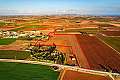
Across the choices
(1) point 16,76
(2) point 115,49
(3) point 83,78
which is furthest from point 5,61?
(2) point 115,49

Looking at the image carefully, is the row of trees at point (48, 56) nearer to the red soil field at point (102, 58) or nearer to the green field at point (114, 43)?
the red soil field at point (102, 58)

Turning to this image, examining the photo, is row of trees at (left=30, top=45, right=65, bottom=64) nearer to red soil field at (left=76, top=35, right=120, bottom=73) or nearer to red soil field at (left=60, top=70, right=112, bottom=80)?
red soil field at (left=76, top=35, right=120, bottom=73)

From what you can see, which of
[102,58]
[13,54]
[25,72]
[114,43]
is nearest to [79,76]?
[25,72]

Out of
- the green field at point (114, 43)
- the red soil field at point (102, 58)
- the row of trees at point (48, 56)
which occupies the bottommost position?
the green field at point (114, 43)

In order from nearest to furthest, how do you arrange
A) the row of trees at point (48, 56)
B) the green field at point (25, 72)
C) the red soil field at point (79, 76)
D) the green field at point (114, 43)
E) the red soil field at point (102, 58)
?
the red soil field at point (79, 76), the green field at point (25, 72), the red soil field at point (102, 58), the row of trees at point (48, 56), the green field at point (114, 43)

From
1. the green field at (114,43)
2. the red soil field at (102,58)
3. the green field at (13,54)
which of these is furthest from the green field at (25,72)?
the green field at (114,43)

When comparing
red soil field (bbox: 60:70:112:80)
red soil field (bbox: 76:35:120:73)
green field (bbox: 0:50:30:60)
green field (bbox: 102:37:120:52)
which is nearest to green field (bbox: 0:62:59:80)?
red soil field (bbox: 60:70:112:80)

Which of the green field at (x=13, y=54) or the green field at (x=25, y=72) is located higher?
the green field at (x=25, y=72)

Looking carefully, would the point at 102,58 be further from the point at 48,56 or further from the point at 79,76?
the point at 79,76
